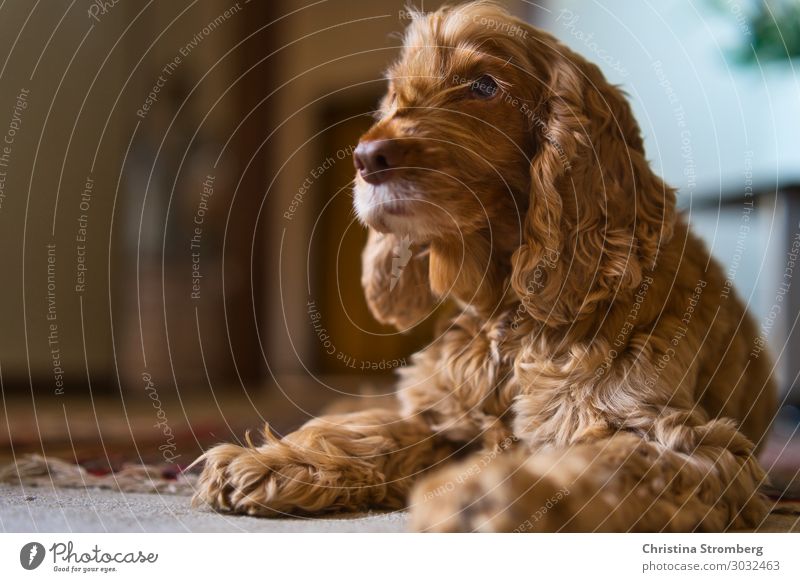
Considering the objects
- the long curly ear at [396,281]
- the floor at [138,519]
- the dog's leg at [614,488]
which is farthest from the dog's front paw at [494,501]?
the long curly ear at [396,281]

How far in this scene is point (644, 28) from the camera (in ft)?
5.21

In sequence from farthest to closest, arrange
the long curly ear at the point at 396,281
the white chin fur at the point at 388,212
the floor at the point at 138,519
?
1. the long curly ear at the point at 396,281
2. the white chin fur at the point at 388,212
3. the floor at the point at 138,519

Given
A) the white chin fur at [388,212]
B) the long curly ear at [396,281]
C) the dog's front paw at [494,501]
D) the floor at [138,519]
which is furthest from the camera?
the long curly ear at [396,281]

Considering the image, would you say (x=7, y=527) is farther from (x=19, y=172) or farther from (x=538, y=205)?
(x=19, y=172)

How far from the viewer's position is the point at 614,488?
0.98m

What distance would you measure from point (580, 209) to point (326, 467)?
0.62 metres

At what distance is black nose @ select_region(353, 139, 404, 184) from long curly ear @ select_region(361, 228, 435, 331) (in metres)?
0.32

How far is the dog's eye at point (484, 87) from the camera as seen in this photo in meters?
1.29

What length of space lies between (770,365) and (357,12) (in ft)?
4.91

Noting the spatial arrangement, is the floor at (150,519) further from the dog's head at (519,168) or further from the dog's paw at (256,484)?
the dog's head at (519,168)

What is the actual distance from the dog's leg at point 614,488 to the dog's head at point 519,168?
277 mm

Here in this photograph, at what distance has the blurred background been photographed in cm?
159

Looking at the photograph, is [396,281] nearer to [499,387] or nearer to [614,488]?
[499,387]

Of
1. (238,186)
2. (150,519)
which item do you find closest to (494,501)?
(150,519)
